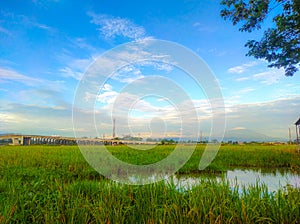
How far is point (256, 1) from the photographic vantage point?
429 inches

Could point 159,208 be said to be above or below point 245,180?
above

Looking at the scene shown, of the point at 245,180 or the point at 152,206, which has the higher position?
the point at 152,206

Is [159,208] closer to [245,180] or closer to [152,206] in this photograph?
[152,206]

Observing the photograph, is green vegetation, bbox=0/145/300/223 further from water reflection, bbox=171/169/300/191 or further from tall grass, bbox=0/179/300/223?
water reflection, bbox=171/169/300/191

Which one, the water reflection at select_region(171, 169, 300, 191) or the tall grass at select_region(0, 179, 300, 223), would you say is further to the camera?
the water reflection at select_region(171, 169, 300, 191)

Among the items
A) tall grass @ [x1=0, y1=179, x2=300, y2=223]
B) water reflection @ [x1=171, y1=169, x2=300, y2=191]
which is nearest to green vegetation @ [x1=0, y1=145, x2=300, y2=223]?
tall grass @ [x1=0, y1=179, x2=300, y2=223]

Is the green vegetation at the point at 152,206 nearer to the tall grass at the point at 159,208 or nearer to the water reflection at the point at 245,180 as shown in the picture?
the tall grass at the point at 159,208

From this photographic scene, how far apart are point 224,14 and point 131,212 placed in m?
11.5

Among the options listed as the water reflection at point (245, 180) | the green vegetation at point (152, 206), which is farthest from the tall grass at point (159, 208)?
the water reflection at point (245, 180)

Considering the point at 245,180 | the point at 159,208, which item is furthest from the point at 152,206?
the point at 245,180

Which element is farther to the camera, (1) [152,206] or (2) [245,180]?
(2) [245,180]

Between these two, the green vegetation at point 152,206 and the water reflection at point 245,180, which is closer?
the green vegetation at point 152,206

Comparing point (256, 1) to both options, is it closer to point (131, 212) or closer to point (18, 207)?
point (131, 212)

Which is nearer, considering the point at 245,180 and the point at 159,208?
the point at 159,208
